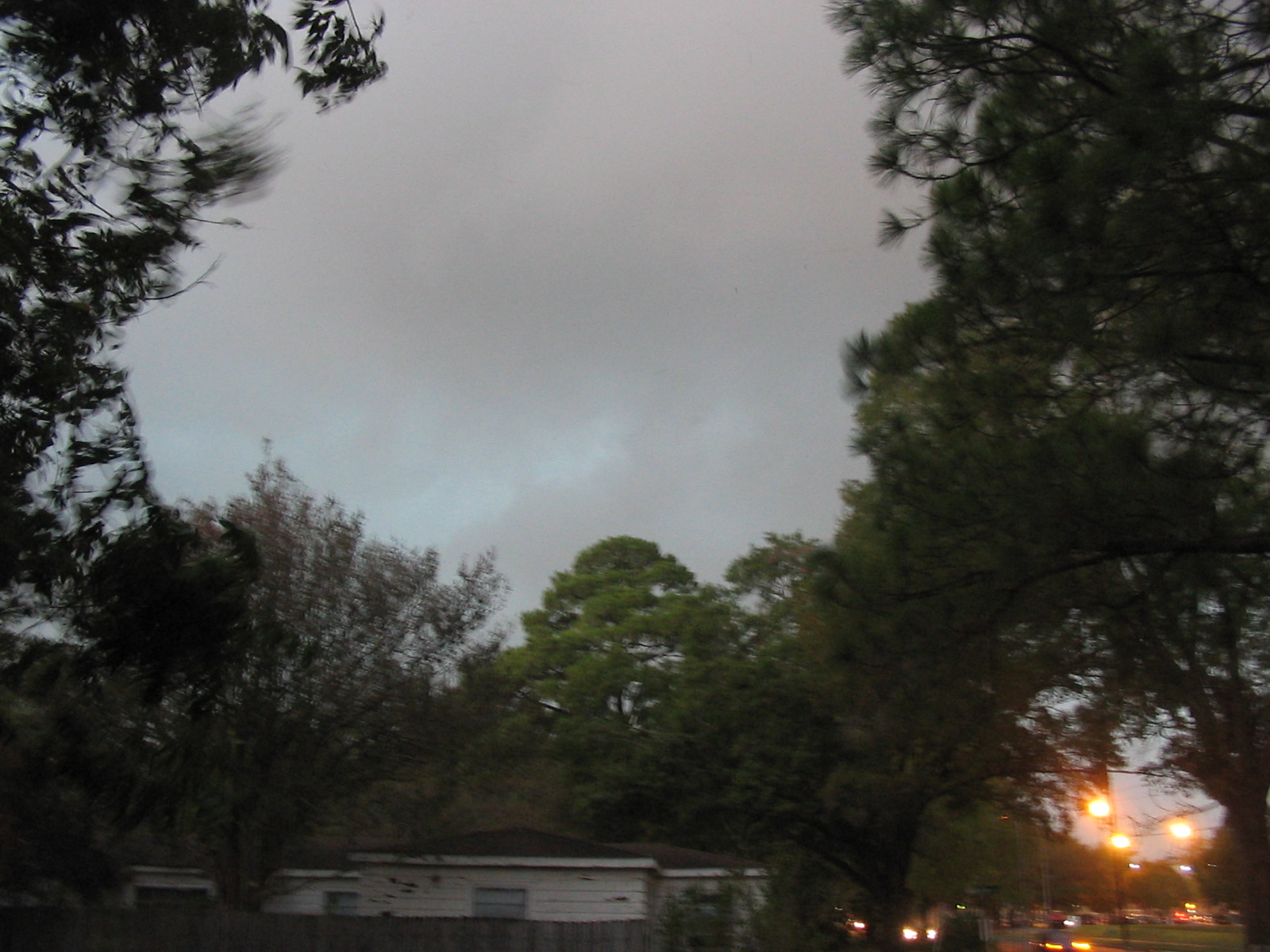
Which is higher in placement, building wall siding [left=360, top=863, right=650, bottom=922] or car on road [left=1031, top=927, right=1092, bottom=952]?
building wall siding [left=360, top=863, right=650, bottom=922]

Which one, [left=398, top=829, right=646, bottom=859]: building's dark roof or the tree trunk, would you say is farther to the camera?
[left=398, top=829, right=646, bottom=859]: building's dark roof

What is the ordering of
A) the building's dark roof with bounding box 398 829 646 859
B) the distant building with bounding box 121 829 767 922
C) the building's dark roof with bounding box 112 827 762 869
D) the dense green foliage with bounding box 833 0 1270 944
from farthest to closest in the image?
the building's dark roof with bounding box 398 829 646 859 → the distant building with bounding box 121 829 767 922 → the building's dark roof with bounding box 112 827 762 869 → the dense green foliage with bounding box 833 0 1270 944

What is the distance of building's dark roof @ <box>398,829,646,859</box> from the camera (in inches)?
750

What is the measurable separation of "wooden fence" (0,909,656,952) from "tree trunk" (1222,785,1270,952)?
9.33 metres

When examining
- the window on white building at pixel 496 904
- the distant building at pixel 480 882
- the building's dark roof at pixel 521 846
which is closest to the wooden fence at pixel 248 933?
the building's dark roof at pixel 521 846

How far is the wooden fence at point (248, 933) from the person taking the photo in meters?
13.8

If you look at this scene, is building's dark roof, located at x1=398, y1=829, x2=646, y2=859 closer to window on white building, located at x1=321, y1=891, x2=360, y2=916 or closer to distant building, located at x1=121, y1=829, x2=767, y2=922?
distant building, located at x1=121, y1=829, x2=767, y2=922

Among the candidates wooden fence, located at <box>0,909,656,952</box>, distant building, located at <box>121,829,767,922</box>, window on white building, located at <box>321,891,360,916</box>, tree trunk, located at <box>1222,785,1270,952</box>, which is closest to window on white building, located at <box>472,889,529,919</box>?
distant building, located at <box>121,829,767,922</box>

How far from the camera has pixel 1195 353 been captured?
24.4 ft

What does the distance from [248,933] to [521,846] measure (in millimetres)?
6391

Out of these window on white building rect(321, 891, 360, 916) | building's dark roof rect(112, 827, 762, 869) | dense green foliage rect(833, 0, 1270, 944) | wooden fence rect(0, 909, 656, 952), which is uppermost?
dense green foliage rect(833, 0, 1270, 944)

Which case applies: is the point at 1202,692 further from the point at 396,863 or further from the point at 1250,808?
the point at 396,863

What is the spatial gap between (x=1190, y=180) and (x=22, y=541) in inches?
284

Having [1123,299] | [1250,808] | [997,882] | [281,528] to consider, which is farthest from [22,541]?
[997,882]
